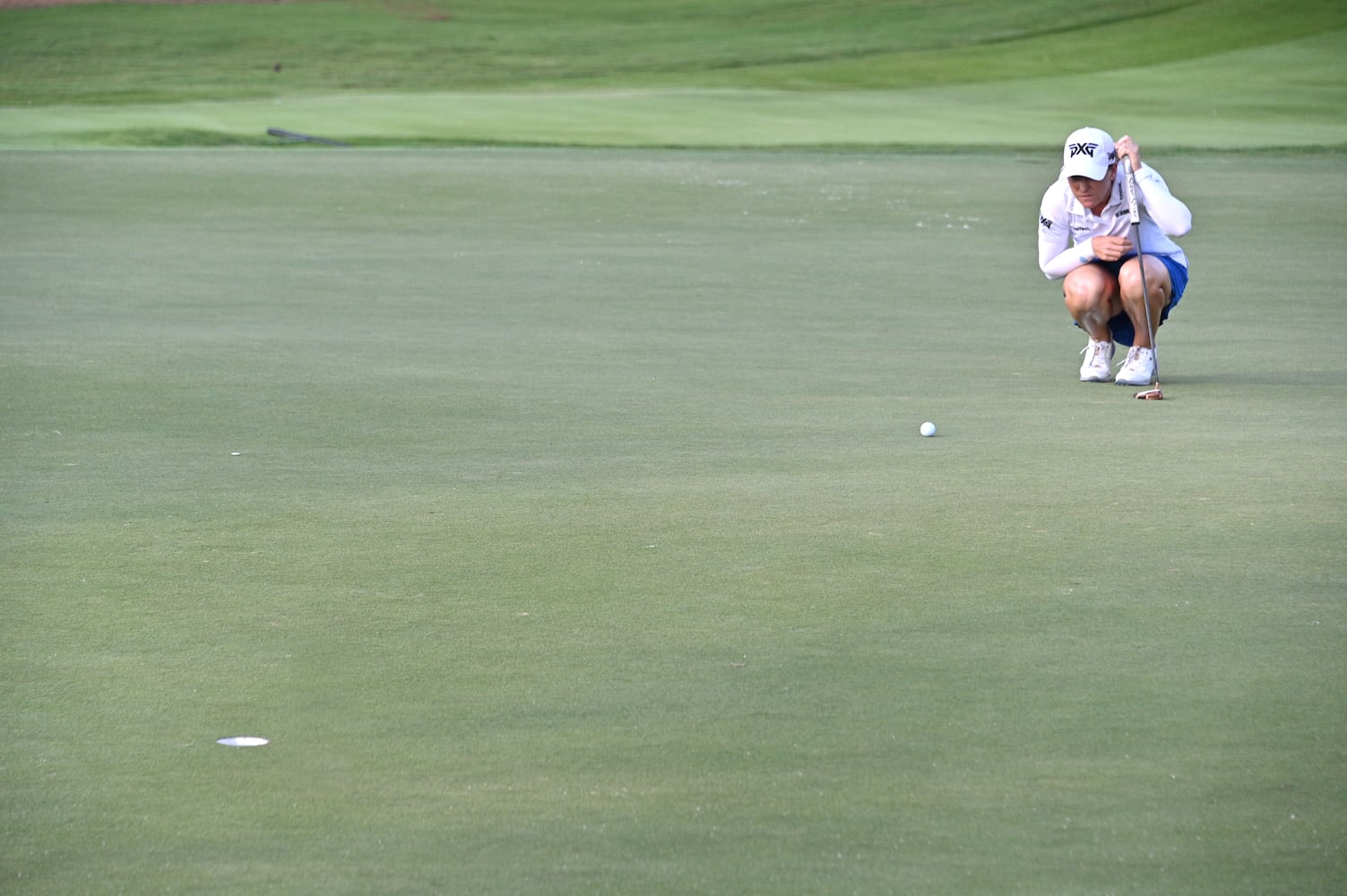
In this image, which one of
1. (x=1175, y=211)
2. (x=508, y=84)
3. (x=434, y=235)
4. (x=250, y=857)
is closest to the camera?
(x=250, y=857)

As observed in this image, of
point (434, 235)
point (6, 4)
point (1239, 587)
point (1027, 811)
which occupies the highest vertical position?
point (6, 4)

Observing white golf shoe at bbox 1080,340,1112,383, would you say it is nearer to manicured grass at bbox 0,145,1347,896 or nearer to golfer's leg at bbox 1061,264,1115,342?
golfer's leg at bbox 1061,264,1115,342

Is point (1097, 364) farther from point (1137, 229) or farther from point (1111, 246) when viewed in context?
point (1137, 229)

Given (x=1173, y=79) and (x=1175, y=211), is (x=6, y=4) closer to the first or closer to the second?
(x=1173, y=79)

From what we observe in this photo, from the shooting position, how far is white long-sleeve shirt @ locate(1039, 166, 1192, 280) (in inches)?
387

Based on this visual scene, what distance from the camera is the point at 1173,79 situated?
161 feet

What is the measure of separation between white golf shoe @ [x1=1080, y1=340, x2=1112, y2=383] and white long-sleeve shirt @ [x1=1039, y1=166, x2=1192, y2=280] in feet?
1.48

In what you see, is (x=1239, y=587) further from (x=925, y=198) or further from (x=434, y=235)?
(x=925, y=198)

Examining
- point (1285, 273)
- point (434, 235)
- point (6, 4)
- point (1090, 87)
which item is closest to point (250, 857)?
point (1285, 273)

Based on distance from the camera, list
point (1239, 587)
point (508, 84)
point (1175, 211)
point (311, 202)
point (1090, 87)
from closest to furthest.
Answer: point (1239, 587) → point (1175, 211) → point (311, 202) → point (1090, 87) → point (508, 84)

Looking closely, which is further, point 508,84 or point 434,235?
point 508,84

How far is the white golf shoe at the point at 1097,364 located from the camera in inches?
390

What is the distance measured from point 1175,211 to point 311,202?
1373 cm

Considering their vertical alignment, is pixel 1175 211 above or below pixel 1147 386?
above
